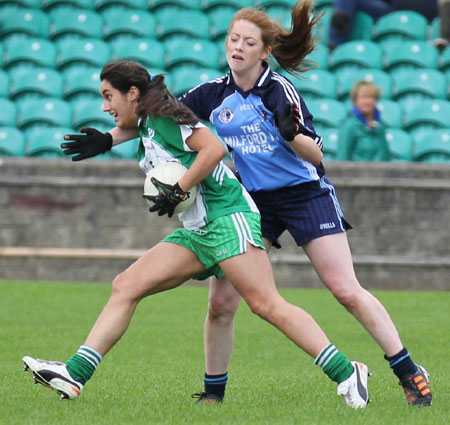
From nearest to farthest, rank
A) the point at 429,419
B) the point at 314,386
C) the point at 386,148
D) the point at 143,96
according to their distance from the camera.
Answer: the point at 429,419, the point at 143,96, the point at 314,386, the point at 386,148

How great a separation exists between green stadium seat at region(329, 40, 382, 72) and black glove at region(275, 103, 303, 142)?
33.1ft

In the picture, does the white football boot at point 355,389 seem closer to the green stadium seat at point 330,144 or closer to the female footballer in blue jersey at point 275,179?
the female footballer in blue jersey at point 275,179

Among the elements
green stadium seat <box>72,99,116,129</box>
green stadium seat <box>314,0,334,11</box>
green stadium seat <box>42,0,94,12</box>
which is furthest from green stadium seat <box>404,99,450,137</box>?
green stadium seat <box>42,0,94,12</box>

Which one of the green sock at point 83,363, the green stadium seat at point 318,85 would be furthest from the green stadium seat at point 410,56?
the green sock at point 83,363

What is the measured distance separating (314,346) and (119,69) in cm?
165

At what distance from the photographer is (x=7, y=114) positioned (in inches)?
566

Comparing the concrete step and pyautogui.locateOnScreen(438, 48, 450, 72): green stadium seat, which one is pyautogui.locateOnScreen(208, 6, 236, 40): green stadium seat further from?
the concrete step

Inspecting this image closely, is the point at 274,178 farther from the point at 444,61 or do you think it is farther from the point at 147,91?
the point at 444,61

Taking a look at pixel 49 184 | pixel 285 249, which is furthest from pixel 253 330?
pixel 49 184

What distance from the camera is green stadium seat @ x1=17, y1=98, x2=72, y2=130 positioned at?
562 inches

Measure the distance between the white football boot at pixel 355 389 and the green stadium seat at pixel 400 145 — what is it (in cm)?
820

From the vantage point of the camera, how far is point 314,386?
6.42m

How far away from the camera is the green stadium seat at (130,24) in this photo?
16.1 meters

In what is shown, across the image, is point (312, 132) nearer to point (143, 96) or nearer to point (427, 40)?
point (143, 96)
